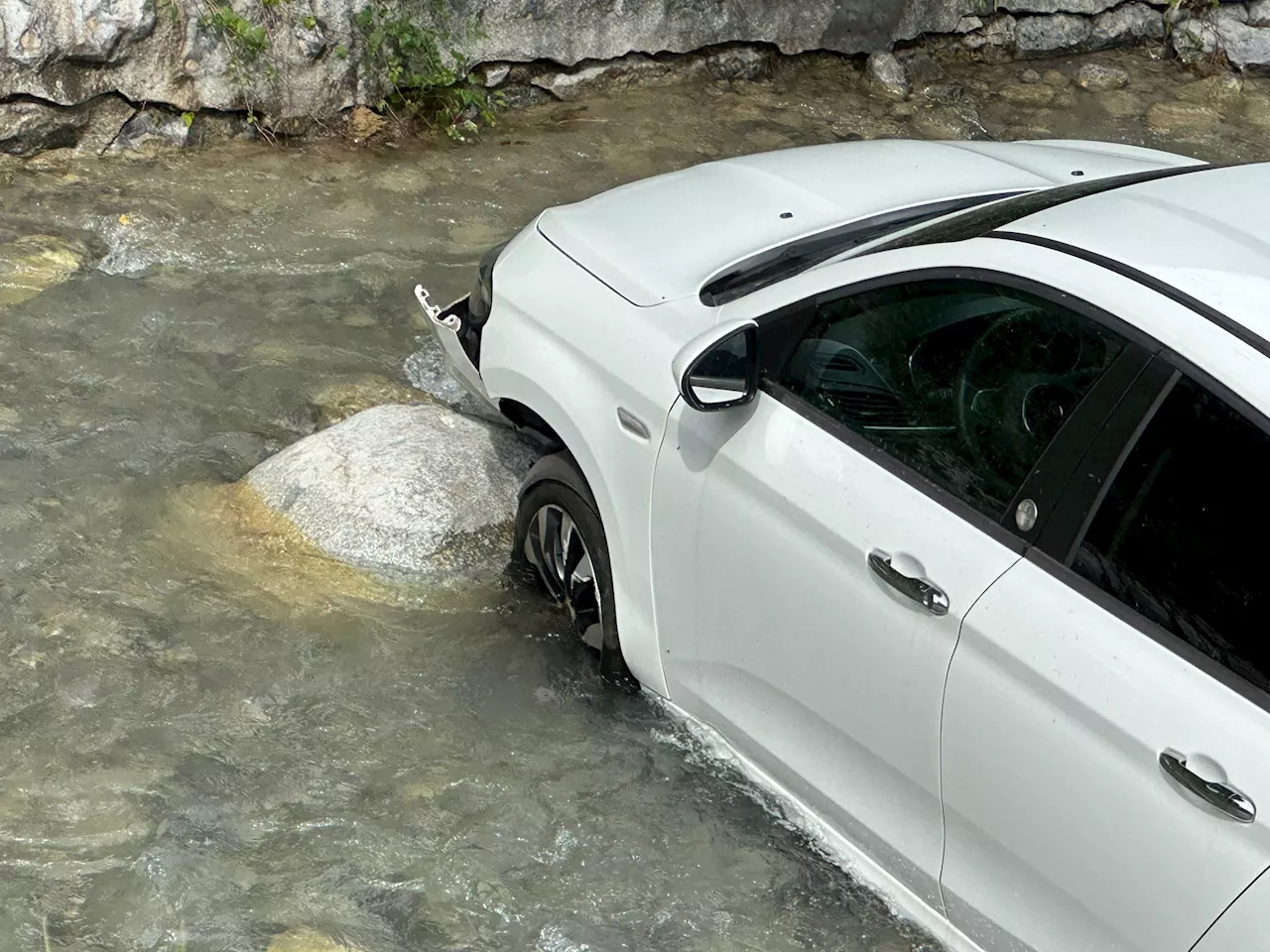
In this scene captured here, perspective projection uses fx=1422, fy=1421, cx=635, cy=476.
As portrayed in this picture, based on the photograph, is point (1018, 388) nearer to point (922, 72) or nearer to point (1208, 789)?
point (1208, 789)

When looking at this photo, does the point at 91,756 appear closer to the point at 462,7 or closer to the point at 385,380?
the point at 385,380

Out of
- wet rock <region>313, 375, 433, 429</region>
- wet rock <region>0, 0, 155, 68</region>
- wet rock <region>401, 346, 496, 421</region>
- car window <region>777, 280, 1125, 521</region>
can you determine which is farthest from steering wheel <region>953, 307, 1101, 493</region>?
wet rock <region>0, 0, 155, 68</region>

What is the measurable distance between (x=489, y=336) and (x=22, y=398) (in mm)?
2143

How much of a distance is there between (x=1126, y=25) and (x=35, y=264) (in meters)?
6.76

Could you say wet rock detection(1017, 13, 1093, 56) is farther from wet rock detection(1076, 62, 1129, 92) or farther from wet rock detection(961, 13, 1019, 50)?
wet rock detection(1076, 62, 1129, 92)

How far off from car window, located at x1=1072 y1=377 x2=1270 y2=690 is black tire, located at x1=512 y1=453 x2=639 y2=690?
4.96ft

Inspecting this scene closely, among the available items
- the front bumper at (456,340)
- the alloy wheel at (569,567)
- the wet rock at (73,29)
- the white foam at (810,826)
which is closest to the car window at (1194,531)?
the white foam at (810,826)

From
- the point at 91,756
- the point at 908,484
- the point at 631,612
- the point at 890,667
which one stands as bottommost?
the point at 91,756

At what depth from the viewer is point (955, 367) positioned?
9.73 ft

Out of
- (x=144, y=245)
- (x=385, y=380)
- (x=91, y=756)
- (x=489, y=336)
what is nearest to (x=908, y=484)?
(x=489, y=336)

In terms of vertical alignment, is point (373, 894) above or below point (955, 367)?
below

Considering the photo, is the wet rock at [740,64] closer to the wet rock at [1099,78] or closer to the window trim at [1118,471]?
the wet rock at [1099,78]

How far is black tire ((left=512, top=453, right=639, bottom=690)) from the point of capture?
12.6 ft

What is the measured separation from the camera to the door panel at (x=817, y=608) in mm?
2865
